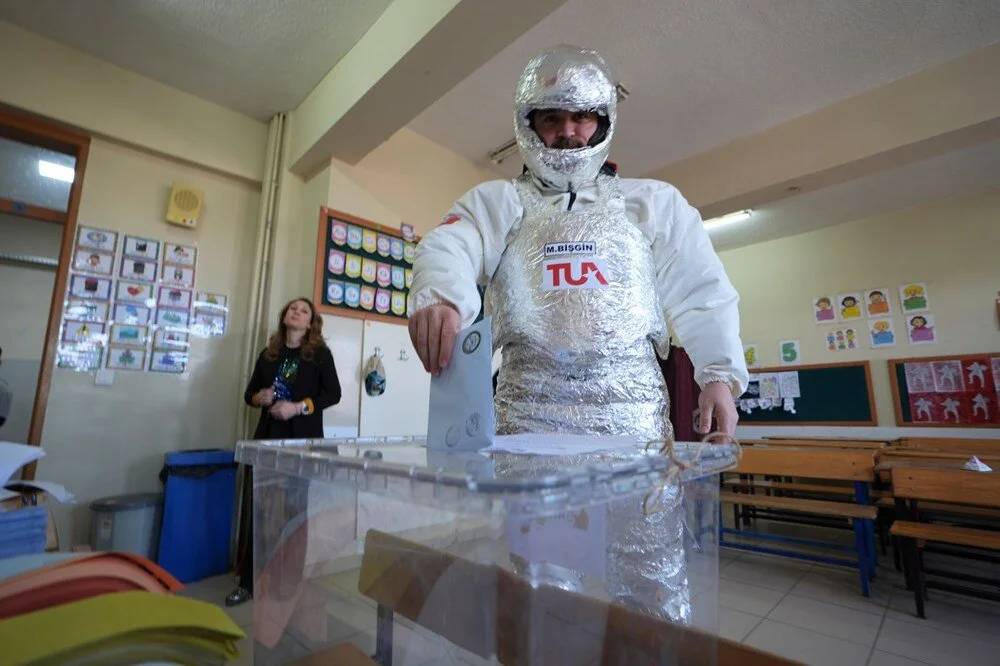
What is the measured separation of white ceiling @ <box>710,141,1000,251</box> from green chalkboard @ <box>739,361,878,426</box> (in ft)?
4.52

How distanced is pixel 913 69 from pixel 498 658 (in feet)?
12.0

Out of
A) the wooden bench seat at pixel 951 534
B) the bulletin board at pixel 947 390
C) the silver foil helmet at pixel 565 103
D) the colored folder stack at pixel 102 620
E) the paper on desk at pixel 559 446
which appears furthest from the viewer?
the bulletin board at pixel 947 390

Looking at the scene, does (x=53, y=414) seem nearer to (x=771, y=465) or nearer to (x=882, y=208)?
(x=771, y=465)

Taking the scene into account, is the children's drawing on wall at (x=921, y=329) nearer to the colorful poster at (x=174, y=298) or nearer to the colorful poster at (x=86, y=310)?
the colorful poster at (x=174, y=298)

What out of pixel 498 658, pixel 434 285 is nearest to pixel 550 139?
pixel 434 285

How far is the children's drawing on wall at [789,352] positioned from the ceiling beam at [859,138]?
2.02 meters

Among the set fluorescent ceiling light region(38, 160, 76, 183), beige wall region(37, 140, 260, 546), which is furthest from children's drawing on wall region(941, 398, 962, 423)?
fluorescent ceiling light region(38, 160, 76, 183)

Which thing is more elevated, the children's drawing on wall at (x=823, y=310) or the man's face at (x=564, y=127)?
the children's drawing on wall at (x=823, y=310)

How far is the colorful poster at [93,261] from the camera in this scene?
2.36 meters

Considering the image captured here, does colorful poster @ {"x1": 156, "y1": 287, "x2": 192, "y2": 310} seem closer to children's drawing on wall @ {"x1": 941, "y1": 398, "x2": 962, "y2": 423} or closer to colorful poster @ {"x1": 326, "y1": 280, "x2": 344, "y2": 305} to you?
colorful poster @ {"x1": 326, "y1": 280, "x2": 344, "y2": 305}

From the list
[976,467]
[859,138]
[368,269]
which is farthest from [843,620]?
[368,269]

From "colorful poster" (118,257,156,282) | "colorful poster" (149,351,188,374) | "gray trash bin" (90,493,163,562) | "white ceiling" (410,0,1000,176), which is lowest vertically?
"gray trash bin" (90,493,163,562)

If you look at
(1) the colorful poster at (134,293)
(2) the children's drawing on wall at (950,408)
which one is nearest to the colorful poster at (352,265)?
(1) the colorful poster at (134,293)

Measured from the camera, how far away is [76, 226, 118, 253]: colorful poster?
2.38m
